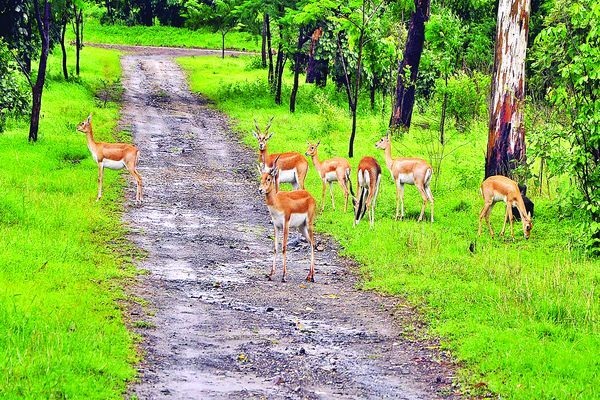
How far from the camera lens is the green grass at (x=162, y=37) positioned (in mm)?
63406

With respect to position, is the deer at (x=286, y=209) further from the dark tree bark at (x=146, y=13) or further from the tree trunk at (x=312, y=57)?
the dark tree bark at (x=146, y=13)

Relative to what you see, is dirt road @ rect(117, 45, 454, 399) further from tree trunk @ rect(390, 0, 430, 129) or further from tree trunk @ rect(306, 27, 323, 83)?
tree trunk @ rect(306, 27, 323, 83)

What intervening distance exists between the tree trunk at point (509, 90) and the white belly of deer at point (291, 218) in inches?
296

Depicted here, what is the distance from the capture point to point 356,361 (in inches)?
377

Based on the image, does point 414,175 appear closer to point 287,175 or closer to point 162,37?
point 287,175

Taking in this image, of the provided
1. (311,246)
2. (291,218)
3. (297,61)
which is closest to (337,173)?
(311,246)

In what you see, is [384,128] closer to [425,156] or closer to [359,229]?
[425,156]

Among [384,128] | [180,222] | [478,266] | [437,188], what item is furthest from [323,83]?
[478,266]

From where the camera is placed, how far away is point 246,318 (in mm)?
11078

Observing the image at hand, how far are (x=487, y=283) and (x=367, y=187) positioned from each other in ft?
16.3

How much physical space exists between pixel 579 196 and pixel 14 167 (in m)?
12.1

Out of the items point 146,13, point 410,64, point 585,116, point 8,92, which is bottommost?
point 8,92

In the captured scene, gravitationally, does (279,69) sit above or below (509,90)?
below

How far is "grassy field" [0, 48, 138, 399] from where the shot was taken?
8.24 m
